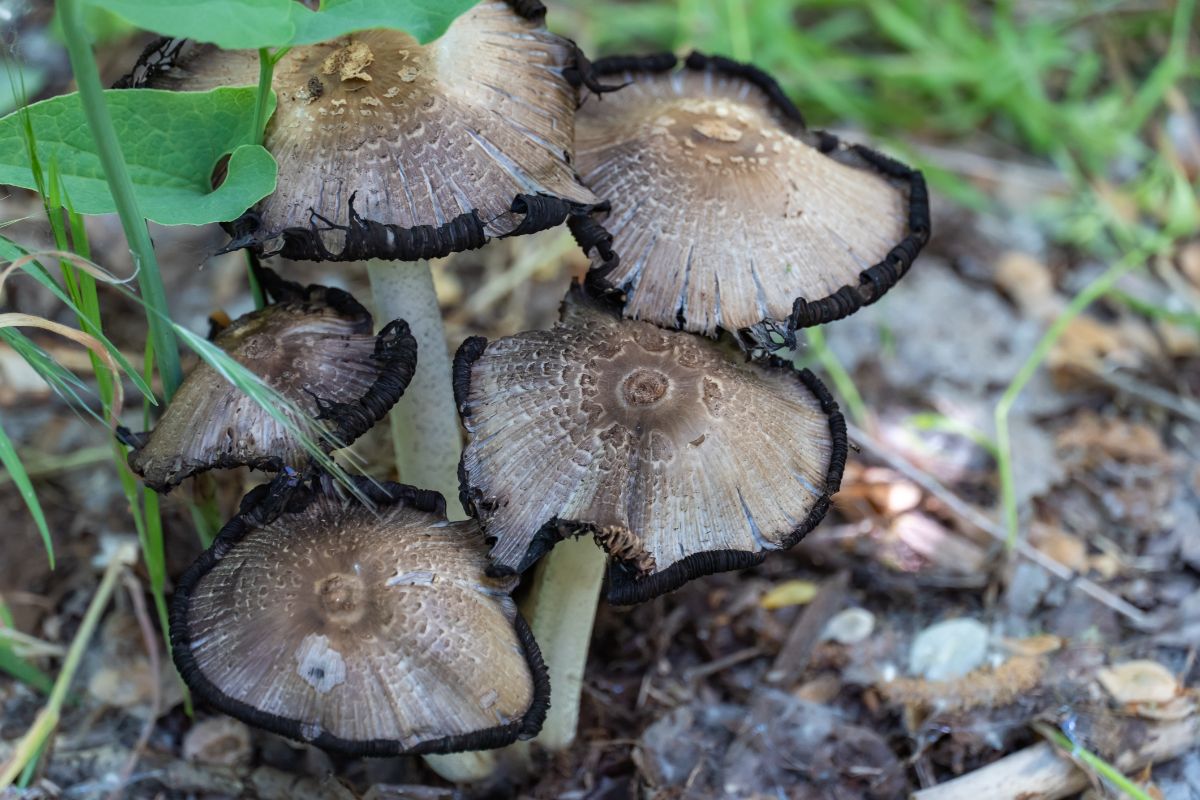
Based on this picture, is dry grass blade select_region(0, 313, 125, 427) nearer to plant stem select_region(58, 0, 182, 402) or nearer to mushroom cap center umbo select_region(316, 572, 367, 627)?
plant stem select_region(58, 0, 182, 402)

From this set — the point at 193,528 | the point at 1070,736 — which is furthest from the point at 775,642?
the point at 193,528

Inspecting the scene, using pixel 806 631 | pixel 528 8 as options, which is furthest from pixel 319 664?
pixel 806 631

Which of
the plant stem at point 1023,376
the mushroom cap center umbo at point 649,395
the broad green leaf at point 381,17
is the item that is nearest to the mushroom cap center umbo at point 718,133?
the mushroom cap center umbo at point 649,395

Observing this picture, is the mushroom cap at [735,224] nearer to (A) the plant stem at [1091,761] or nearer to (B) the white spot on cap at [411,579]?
(B) the white spot on cap at [411,579]

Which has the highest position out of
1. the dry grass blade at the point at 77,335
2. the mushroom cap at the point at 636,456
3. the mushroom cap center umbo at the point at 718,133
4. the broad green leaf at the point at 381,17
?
the broad green leaf at the point at 381,17

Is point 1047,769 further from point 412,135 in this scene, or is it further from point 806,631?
Answer: point 412,135

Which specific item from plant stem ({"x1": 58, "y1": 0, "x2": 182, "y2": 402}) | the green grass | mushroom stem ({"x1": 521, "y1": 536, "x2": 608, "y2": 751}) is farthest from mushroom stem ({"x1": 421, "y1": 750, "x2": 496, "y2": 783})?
the green grass

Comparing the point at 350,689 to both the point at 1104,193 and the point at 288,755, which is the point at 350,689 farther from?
the point at 1104,193

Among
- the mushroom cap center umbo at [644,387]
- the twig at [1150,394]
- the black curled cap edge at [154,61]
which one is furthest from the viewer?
the twig at [1150,394]
